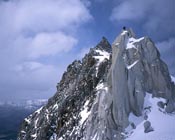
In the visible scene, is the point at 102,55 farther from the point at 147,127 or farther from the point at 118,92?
the point at 147,127

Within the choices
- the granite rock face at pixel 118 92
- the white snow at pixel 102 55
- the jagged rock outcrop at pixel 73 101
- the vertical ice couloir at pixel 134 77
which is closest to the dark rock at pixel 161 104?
the granite rock face at pixel 118 92

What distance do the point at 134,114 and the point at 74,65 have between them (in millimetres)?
42819

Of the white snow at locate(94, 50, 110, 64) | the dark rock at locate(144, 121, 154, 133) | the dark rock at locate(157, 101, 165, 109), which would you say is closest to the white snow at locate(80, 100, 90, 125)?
the white snow at locate(94, 50, 110, 64)

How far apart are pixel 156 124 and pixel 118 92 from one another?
8.88 m

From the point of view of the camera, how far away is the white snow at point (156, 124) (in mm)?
48188

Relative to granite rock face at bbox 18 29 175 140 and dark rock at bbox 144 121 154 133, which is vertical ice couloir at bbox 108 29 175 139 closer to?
granite rock face at bbox 18 29 175 140

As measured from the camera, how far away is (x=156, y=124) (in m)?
51.8

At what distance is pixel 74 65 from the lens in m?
95.2

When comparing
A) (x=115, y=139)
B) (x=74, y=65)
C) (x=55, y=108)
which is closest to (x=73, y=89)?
(x=55, y=108)

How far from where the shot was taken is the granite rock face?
5531cm

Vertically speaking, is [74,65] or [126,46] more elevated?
[74,65]

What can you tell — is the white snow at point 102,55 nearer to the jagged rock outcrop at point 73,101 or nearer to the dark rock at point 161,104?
the jagged rock outcrop at point 73,101

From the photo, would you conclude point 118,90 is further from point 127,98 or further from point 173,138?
point 173,138

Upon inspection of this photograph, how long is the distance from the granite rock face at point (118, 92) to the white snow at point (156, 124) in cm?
75
